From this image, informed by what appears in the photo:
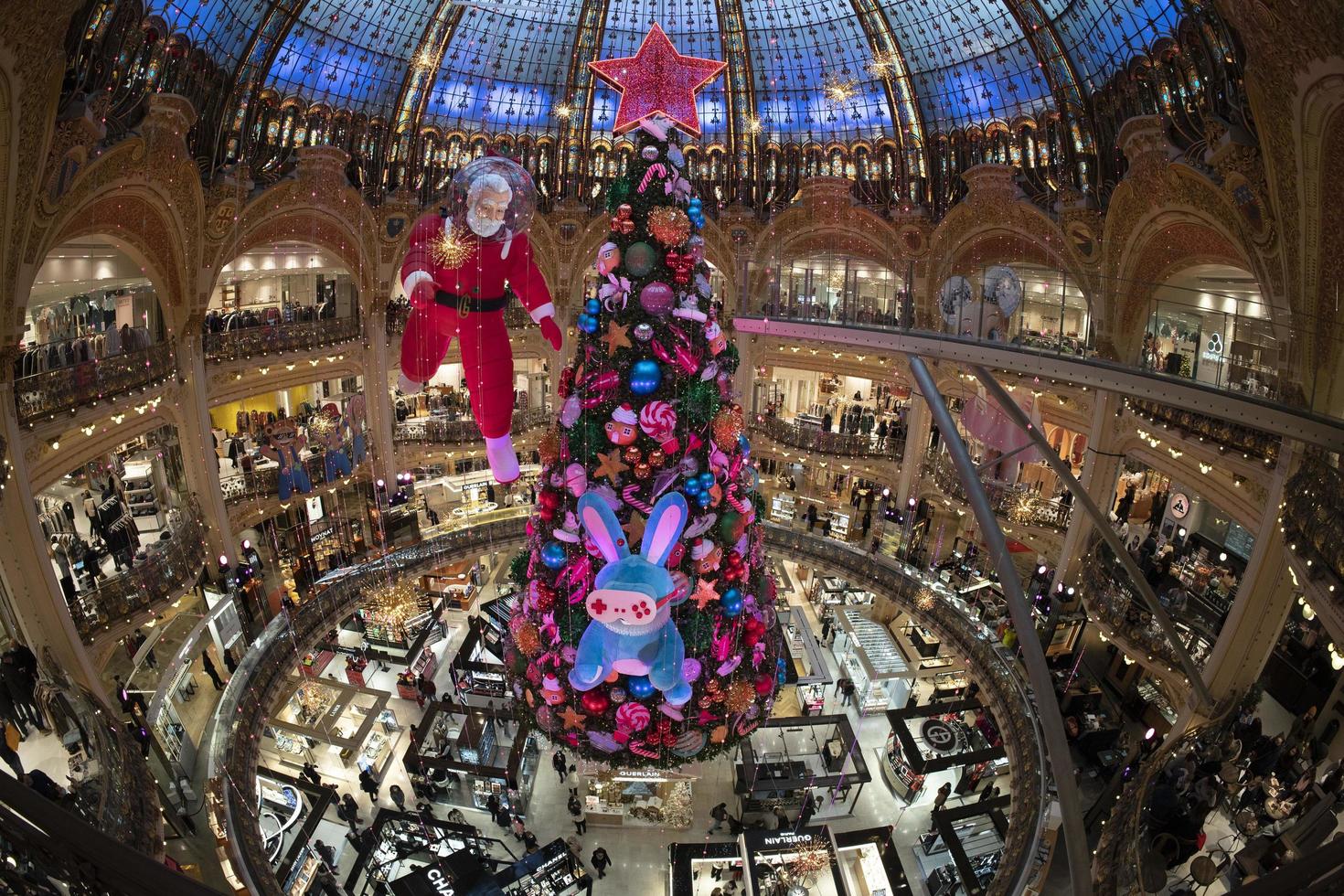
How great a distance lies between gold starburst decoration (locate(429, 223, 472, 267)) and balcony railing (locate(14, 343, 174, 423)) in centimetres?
735

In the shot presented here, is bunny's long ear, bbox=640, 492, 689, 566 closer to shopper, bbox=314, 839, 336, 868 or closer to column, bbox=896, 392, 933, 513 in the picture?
shopper, bbox=314, 839, 336, 868

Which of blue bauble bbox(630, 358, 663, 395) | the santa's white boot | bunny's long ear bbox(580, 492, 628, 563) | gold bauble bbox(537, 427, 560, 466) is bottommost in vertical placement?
bunny's long ear bbox(580, 492, 628, 563)

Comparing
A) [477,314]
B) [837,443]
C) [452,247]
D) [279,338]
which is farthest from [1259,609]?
[279,338]

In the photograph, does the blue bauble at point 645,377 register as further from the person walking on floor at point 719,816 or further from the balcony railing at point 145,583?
the balcony railing at point 145,583

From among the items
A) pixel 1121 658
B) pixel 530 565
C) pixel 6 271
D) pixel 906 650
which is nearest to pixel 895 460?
pixel 906 650

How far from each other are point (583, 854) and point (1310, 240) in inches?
548

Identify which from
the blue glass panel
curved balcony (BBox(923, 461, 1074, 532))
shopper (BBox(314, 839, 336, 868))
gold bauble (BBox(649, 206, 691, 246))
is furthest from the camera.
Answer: curved balcony (BBox(923, 461, 1074, 532))

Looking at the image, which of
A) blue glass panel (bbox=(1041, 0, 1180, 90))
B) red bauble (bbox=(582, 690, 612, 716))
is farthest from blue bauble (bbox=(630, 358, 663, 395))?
blue glass panel (bbox=(1041, 0, 1180, 90))

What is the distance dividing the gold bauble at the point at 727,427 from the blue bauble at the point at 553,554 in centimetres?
217

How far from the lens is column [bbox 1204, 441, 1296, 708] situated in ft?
35.6

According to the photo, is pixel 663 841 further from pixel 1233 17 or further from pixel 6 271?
pixel 1233 17

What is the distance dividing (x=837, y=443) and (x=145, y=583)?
1648 centimetres

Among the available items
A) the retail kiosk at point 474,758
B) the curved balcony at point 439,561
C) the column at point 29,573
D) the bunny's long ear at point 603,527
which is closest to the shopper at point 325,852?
the retail kiosk at point 474,758

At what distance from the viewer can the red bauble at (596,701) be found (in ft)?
27.4
